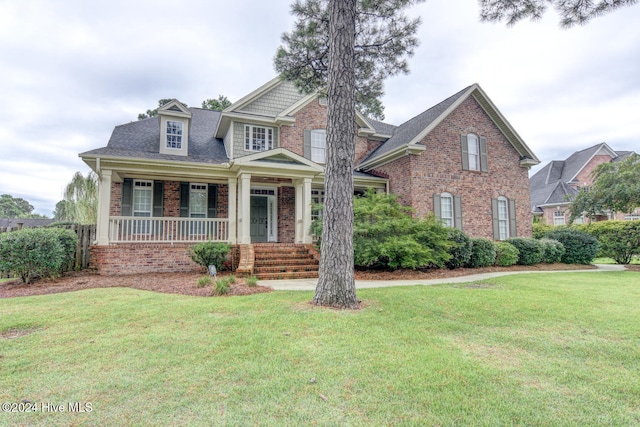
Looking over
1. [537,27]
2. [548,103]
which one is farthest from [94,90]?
[548,103]

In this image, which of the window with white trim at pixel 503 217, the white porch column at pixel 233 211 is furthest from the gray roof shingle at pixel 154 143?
the window with white trim at pixel 503 217

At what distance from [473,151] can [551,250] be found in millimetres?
5382

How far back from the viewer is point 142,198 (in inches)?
498

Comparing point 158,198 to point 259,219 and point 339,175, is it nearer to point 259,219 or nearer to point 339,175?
point 259,219

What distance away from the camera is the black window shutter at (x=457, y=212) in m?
14.1

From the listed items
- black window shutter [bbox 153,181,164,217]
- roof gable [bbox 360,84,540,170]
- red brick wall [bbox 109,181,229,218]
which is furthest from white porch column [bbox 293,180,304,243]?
black window shutter [bbox 153,181,164,217]

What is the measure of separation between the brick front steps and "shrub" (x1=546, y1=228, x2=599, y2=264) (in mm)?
11549

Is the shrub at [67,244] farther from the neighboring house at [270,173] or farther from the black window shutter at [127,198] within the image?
the black window shutter at [127,198]

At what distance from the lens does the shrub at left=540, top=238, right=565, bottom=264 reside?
534 inches

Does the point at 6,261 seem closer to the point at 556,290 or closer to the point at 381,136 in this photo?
the point at 556,290

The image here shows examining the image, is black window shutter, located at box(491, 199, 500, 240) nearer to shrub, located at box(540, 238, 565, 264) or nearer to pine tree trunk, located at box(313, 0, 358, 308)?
shrub, located at box(540, 238, 565, 264)

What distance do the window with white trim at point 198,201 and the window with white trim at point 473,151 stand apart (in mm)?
11987

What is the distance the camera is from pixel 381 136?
1697cm

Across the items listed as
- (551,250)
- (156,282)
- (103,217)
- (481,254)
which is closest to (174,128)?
(103,217)
